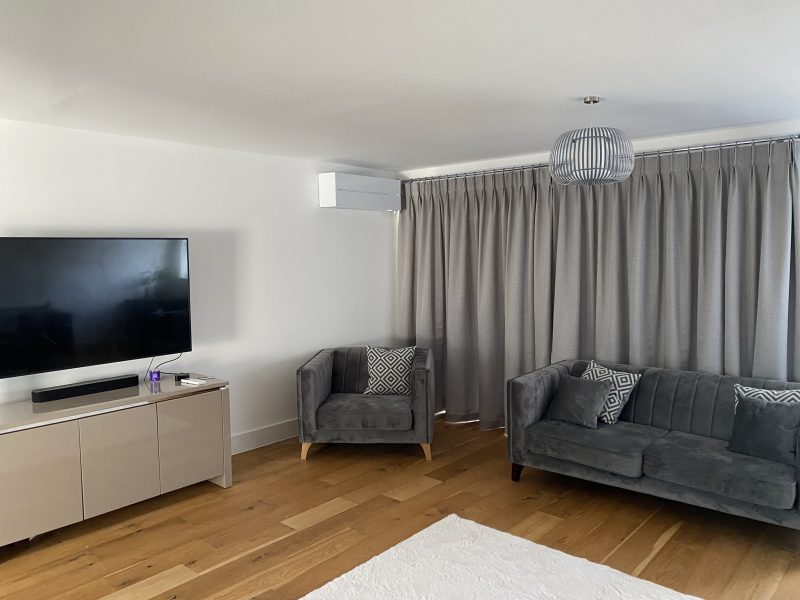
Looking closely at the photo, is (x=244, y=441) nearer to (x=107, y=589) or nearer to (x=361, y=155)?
(x=107, y=589)

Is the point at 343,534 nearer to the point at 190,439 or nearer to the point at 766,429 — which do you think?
the point at 190,439

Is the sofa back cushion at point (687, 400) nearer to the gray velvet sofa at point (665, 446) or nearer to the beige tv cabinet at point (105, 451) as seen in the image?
the gray velvet sofa at point (665, 446)

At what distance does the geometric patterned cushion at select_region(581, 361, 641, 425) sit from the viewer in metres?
4.14

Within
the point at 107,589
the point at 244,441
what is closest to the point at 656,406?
the point at 244,441

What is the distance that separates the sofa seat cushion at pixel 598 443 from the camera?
146 inches

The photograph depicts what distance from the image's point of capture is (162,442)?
12.6 ft

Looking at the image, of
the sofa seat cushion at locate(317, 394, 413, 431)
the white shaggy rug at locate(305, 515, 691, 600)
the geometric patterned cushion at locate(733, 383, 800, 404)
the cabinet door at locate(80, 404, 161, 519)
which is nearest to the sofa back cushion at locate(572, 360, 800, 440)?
the geometric patterned cushion at locate(733, 383, 800, 404)

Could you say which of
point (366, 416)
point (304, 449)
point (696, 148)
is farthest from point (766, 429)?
point (304, 449)

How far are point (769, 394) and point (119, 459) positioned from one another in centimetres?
383

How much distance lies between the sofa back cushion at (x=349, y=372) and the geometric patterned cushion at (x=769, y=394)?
2.71m

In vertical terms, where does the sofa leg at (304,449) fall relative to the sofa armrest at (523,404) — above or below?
below

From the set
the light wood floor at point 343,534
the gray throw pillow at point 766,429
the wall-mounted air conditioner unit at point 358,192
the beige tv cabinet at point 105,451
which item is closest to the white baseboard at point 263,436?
the light wood floor at point 343,534

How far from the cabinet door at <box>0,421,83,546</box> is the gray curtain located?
320 cm

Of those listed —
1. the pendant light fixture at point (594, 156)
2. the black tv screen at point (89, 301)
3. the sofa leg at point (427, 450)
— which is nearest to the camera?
the pendant light fixture at point (594, 156)
